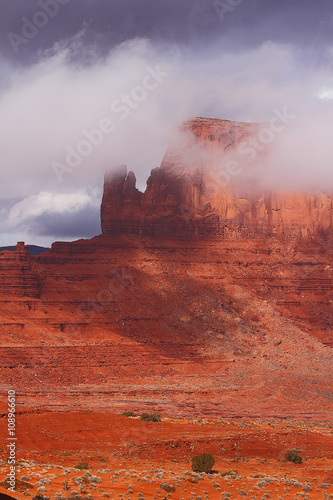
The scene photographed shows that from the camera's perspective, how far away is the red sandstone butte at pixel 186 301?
2355 inches

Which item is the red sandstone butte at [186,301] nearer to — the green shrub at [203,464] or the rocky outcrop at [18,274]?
the rocky outcrop at [18,274]

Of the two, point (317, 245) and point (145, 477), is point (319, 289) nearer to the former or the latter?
point (317, 245)

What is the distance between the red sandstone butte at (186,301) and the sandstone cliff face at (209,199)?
0.61 feet

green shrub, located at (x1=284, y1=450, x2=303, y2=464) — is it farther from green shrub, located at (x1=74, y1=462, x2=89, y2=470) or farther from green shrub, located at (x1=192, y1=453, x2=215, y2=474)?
green shrub, located at (x1=74, y1=462, x2=89, y2=470)

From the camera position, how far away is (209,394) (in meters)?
60.2

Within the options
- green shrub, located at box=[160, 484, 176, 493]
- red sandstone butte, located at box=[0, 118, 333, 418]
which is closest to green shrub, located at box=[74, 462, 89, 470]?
green shrub, located at box=[160, 484, 176, 493]

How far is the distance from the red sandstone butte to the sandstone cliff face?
185 mm

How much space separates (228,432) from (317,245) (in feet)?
232

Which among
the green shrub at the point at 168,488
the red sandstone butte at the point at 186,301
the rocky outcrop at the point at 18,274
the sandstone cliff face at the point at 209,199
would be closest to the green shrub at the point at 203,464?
the green shrub at the point at 168,488

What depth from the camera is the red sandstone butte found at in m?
59.8

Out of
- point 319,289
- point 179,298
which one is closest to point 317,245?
point 319,289

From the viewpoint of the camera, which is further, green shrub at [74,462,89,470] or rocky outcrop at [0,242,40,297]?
rocky outcrop at [0,242,40,297]

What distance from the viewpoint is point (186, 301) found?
83750mm

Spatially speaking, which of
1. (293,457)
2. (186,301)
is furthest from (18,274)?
(293,457)
